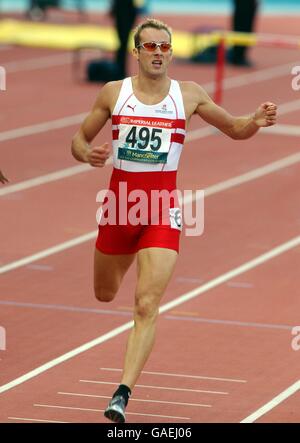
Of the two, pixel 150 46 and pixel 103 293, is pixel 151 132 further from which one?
pixel 103 293

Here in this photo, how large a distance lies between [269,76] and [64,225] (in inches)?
630

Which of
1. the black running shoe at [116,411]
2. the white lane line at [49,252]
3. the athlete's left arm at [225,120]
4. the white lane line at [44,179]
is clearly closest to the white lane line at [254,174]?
the white lane line at [44,179]

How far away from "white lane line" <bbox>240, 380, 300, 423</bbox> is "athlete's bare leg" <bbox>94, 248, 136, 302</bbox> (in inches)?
55.1

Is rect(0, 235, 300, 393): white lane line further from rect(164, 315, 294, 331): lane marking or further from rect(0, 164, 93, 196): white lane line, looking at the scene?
rect(0, 164, 93, 196): white lane line

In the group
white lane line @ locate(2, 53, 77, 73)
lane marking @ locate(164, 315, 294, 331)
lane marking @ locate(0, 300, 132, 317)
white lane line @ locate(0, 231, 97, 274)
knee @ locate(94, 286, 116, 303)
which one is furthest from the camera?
white lane line @ locate(2, 53, 77, 73)

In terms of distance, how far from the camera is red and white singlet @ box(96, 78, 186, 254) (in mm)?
10789

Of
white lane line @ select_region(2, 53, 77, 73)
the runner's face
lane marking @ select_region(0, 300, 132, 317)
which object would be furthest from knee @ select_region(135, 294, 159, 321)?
white lane line @ select_region(2, 53, 77, 73)

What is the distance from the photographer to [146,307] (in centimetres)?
1042

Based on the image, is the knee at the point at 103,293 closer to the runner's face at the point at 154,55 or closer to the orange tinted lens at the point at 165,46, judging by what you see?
the runner's face at the point at 154,55

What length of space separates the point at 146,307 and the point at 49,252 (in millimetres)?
6171

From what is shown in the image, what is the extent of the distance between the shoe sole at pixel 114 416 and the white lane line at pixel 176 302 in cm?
158

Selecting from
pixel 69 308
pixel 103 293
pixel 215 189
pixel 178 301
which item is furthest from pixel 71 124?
pixel 103 293

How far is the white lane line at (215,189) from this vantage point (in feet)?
52.5
